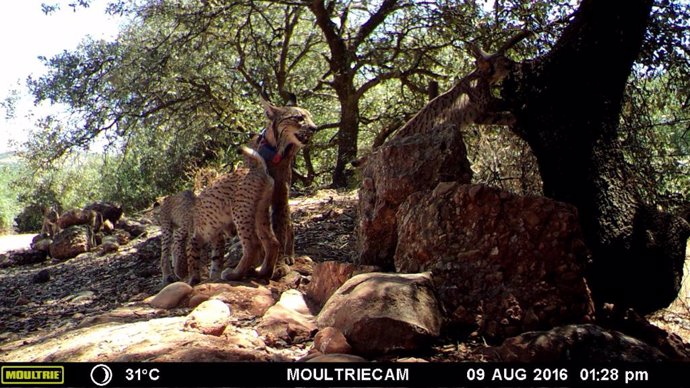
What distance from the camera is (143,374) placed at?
11.9ft

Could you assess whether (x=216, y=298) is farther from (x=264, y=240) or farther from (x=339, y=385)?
(x=339, y=385)

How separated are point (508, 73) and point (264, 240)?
2749 mm

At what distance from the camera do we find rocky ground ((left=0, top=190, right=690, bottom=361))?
411cm

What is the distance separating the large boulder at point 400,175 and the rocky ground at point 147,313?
34.0 inches

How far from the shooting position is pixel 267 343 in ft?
14.7

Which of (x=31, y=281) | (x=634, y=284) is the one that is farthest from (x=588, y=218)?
(x=31, y=281)

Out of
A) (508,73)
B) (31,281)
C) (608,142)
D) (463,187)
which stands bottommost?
(31,281)

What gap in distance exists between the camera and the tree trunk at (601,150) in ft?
17.0

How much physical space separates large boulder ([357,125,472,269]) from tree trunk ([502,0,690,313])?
67 cm

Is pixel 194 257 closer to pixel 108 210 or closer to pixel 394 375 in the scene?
pixel 394 375

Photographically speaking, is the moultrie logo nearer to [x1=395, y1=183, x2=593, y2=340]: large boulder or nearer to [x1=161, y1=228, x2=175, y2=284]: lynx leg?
[x1=395, y1=183, x2=593, y2=340]: large boulder

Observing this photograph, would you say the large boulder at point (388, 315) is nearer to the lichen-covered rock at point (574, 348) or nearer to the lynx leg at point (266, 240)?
the lichen-covered rock at point (574, 348)

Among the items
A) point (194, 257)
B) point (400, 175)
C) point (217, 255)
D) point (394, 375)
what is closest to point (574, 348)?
point (394, 375)

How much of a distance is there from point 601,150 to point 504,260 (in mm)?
1645
